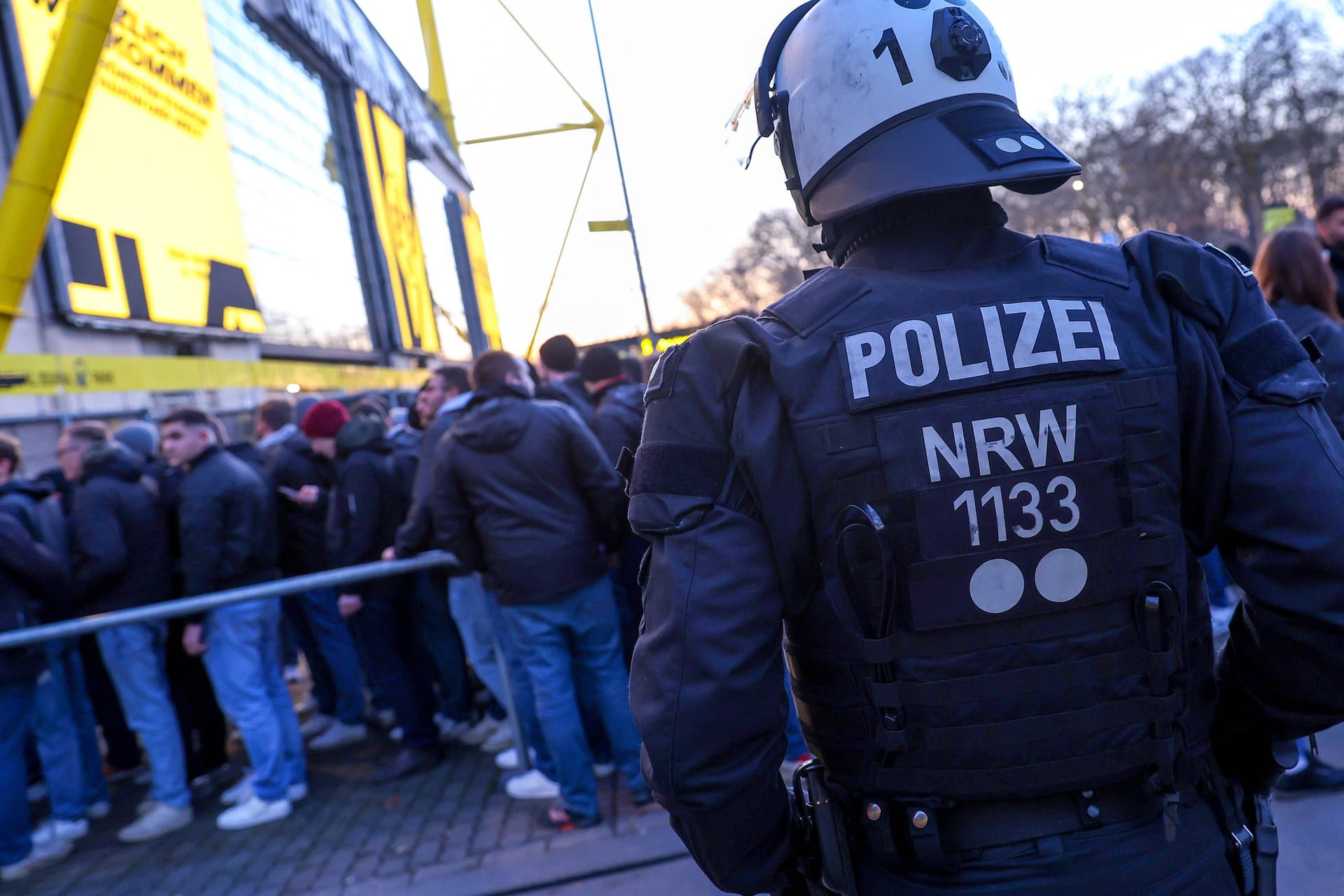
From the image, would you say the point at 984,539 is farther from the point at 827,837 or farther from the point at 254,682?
the point at 254,682

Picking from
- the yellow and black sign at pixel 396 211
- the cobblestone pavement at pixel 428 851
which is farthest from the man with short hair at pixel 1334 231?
the yellow and black sign at pixel 396 211

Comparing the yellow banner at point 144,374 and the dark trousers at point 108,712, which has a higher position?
the yellow banner at point 144,374

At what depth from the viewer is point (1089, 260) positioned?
149cm

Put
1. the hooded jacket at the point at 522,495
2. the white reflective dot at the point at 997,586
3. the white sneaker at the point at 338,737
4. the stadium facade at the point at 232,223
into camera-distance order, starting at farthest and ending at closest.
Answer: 1. the stadium facade at the point at 232,223
2. the white sneaker at the point at 338,737
3. the hooded jacket at the point at 522,495
4. the white reflective dot at the point at 997,586

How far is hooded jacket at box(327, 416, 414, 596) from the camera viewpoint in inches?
200

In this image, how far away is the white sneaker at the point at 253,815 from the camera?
4.73 meters

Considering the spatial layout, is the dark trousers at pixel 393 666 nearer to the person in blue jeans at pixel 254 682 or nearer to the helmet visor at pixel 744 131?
the person in blue jeans at pixel 254 682

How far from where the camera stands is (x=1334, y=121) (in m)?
35.4

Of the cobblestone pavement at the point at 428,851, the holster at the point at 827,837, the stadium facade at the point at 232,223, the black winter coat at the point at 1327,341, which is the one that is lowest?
the cobblestone pavement at the point at 428,851

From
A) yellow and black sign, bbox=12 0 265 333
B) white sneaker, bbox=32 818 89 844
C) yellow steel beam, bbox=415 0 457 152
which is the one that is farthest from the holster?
yellow and black sign, bbox=12 0 265 333

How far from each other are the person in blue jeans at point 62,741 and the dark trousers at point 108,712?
28 cm

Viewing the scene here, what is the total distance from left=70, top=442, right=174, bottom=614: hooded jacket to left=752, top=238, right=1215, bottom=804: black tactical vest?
4.34 metres

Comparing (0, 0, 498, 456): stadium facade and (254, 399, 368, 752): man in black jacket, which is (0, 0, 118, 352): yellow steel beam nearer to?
(0, 0, 498, 456): stadium facade

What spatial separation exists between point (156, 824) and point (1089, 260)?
513cm
